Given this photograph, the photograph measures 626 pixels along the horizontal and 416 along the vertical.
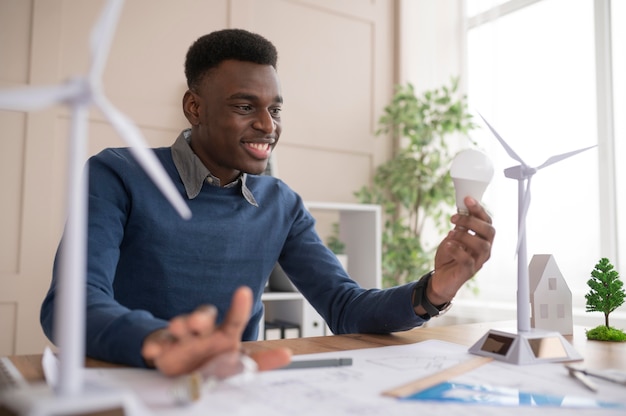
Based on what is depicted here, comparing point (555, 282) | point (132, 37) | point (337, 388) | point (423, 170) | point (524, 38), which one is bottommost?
point (337, 388)

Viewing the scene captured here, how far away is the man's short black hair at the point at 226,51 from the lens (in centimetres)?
144

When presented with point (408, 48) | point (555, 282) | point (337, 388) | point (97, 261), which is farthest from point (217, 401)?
point (408, 48)

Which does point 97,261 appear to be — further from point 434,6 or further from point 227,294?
point 434,6

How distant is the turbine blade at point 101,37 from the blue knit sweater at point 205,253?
0.56 metres

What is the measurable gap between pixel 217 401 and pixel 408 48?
144 inches

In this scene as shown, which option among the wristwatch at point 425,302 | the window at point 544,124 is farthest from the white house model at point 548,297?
the window at point 544,124

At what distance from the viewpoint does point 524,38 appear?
334cm

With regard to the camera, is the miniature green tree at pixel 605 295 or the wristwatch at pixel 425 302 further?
the miniature green tree at pixel 605 295

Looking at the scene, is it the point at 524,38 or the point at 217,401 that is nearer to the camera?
the point at 217,401

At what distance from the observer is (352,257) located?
324 cm

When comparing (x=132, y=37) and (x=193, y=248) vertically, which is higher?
(x=132, y=37)

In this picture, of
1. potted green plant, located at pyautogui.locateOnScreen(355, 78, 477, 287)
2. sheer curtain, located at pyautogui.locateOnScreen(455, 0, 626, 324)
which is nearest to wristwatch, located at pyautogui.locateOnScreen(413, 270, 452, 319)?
sheer curtain, located at pyautogui.locateOnScreen(455, 0, 626, 324)

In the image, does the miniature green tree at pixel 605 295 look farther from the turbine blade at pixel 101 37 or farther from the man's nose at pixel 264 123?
the turbine blade at pixel 101 37

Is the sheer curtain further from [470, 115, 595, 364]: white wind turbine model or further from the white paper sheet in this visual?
the white paper sheet
